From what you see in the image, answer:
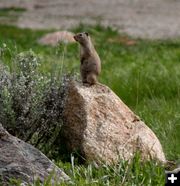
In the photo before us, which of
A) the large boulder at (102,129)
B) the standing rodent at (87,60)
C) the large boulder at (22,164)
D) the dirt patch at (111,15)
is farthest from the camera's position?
the dirt patch at (111,15)

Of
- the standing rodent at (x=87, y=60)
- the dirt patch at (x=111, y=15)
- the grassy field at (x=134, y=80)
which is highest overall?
the standing rodent at (x=87, y=60)

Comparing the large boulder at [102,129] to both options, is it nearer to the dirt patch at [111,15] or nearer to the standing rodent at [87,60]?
the standing rodent at [87,60]

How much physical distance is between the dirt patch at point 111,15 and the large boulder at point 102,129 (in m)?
10.1

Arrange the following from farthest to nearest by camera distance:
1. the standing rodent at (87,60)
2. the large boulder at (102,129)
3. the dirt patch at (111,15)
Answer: the dirt patch at (111,15)
the standing rodent at (87,60)
the large boulder at (102,129)

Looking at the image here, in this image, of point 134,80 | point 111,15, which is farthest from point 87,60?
point 111,15

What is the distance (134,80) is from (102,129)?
3264 millimetres

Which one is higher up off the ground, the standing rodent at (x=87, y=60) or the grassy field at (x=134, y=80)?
the standing rodent at (x=87, y=60)

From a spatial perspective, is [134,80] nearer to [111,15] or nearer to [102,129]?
[102,129]

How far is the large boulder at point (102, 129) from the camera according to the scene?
6.75 m

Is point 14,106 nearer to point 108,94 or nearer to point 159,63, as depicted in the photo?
point 108,94

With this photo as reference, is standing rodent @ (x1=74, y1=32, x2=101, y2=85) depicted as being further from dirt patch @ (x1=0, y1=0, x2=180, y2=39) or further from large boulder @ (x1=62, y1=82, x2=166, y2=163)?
→ dirt patch @ (x1=0, y1=0, x2=180, y2=39)

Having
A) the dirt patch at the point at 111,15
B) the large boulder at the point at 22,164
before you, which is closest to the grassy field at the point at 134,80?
the large boulder at the point at 22,164

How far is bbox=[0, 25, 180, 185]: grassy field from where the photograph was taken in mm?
6176

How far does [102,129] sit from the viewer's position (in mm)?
6852
